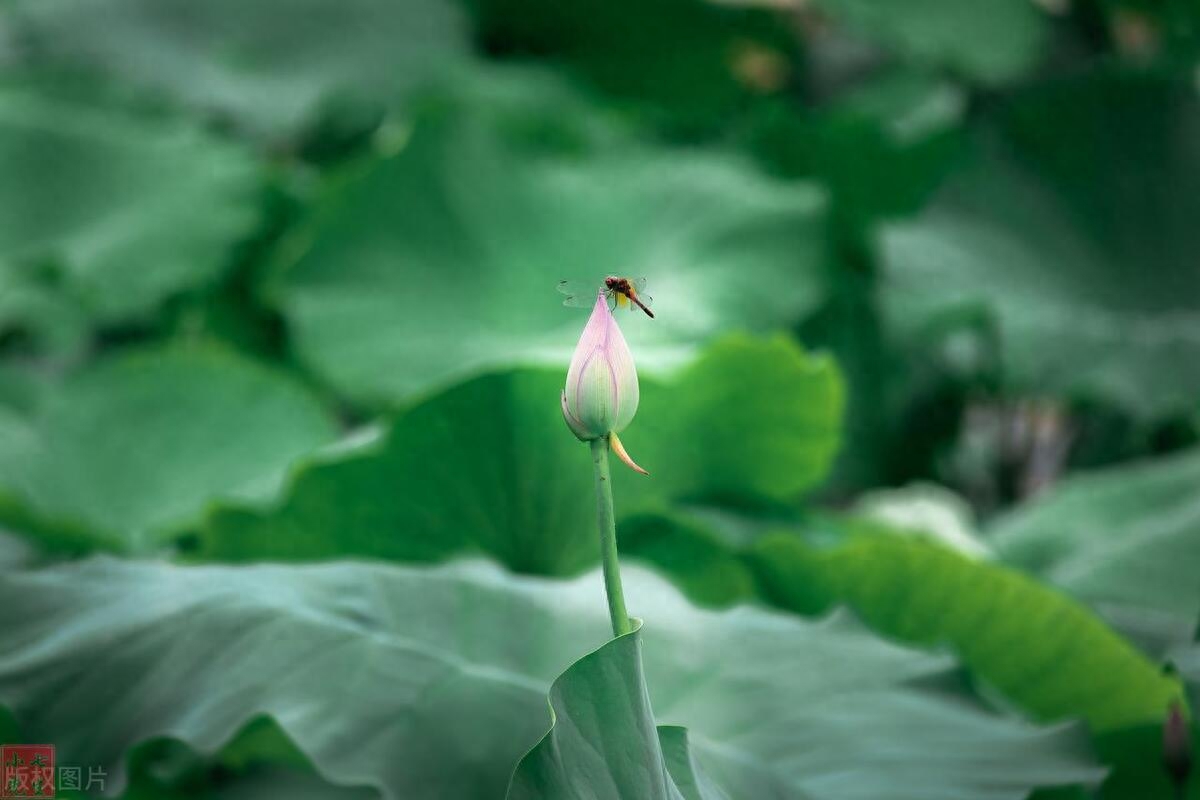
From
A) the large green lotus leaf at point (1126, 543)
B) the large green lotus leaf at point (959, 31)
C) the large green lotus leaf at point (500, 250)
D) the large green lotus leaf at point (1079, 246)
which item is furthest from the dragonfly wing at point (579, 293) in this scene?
the large green lotus leaf at point (959, 31)

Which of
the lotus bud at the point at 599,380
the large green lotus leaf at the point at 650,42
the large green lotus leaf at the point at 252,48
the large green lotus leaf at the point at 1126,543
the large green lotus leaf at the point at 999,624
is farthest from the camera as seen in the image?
the large green lotus leaf at the point at 650,42

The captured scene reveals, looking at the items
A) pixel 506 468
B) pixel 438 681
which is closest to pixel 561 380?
pixel 506 468

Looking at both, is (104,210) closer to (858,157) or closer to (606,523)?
(858,157)

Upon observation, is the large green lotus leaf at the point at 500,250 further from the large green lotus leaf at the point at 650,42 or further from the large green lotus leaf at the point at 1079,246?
the large green lotus leaf at the point at 650,42

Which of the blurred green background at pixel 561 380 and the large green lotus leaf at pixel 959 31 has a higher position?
the large green lotus leaf at pixel 959 31

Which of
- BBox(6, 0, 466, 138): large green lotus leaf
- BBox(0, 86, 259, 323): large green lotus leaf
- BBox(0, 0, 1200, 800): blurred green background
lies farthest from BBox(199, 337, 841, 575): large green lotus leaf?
BBox(6, 0, 466, 138): large green lotus leaf

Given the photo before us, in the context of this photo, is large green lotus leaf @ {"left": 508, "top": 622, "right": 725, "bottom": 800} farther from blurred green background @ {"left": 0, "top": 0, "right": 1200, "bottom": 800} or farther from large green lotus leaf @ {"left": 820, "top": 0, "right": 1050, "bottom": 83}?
large green lotus leaf @ {"left": 820, "top": 0, "right": 1050, "bottom": 83}

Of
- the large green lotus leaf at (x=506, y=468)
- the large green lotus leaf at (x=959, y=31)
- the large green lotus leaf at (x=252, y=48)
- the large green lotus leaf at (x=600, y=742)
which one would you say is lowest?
the large green lotus leaf at (x=600, y=742)
